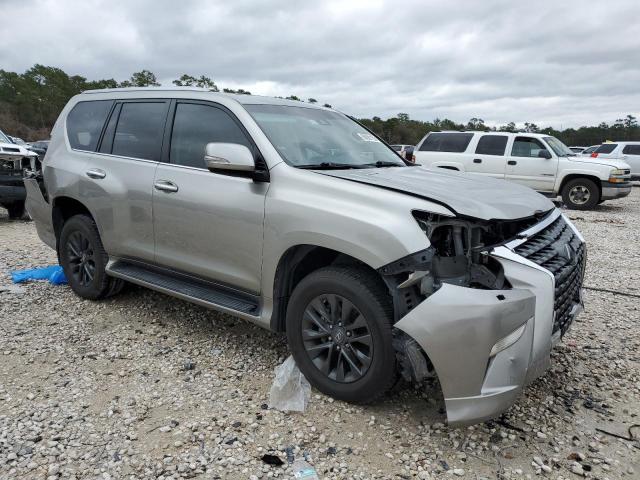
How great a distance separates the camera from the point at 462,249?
8.49 feet

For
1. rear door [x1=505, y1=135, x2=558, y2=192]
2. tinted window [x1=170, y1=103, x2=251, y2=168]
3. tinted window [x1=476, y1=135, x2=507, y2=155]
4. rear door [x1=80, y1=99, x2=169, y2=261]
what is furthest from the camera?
tinted window [x1=476, y1=135, x2=507, y2=155]

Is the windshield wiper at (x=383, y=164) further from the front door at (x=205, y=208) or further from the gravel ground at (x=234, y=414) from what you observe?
the gravel ground at (x=234, y=414)

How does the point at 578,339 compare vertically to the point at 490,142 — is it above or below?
below

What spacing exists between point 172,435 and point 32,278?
3.55 m

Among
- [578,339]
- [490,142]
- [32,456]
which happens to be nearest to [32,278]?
[32,456]

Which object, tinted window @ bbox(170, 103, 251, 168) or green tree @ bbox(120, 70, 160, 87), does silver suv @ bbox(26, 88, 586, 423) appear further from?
green tree @ bbox(120, 70, 160, 87)

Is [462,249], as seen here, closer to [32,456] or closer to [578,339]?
[578,339]

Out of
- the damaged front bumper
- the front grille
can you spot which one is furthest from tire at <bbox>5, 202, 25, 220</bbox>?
the front grille

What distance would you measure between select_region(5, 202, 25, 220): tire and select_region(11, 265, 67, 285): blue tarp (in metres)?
4.65

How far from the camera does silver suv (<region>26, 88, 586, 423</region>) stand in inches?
95.7

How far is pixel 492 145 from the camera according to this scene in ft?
40.2

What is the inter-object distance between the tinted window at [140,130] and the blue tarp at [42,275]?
1.75 meters

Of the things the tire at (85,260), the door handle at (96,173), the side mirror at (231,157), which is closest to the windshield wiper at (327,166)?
the side mirror at (231,157)

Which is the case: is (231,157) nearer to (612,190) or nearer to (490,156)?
(490,156)
